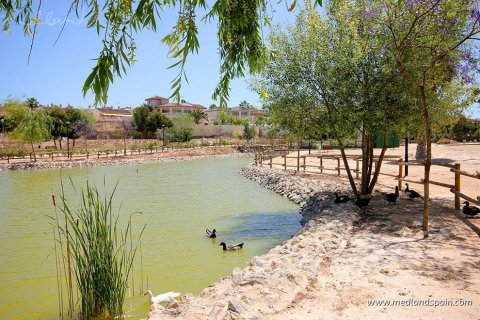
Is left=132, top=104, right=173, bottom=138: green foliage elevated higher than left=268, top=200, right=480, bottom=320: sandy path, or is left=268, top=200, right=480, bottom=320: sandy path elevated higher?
left=132, top=104, right=173, bottom=138: green foliage

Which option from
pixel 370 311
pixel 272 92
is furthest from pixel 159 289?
pixel 272 92

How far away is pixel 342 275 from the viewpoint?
5.09 m

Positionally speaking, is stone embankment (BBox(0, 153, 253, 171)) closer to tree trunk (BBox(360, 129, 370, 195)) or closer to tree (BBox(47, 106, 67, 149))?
tree (BBox(47, 106, 67, 149))

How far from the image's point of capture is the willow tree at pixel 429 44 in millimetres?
6629

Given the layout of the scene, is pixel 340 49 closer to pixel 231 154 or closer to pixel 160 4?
pixel 160 4

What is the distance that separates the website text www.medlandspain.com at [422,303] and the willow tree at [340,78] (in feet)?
18.1

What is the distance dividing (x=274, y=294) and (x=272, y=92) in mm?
7084

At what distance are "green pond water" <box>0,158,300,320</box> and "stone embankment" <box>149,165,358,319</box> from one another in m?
0.93

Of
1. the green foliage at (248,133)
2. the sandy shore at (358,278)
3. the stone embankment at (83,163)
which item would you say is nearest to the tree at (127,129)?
the green foliage at (248,133)

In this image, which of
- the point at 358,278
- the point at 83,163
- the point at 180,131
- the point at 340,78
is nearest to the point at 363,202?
the point at 340,78

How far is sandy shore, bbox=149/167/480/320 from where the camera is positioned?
404 cm

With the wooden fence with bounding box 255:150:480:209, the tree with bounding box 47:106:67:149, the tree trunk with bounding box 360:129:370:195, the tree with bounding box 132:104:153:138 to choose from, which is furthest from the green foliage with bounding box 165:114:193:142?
the tree trunk with bounding box 360:129:370:195

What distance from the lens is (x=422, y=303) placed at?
411 cm

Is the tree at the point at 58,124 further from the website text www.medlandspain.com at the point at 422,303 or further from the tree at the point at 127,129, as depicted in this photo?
the website text www.medlandspain.com at the point at 422,303
